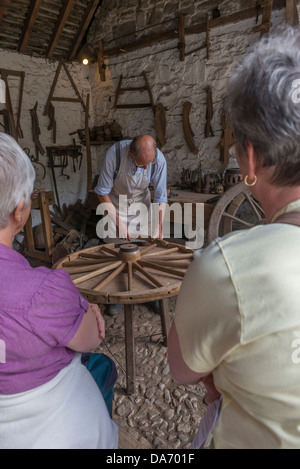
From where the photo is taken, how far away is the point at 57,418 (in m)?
1.08

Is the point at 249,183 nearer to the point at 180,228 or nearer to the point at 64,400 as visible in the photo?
the point at 64,400

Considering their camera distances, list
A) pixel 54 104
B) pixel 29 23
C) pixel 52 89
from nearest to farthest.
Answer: pixel 29 23
pixel 52 89
pixel 54 104

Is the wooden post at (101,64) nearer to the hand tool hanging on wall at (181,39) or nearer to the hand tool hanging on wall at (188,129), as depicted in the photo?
the hand tool hanging on wall at (181,39)

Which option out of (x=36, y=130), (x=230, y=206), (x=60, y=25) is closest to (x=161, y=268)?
(x=230, y=206)

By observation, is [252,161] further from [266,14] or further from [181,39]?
[181,39]

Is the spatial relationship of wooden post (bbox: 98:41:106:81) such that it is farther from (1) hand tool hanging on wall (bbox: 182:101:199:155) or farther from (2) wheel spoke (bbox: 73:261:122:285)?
(2) wheel spoke (bbox: 73:261:122:285)

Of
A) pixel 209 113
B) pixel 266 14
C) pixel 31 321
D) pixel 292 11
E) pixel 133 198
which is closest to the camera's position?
pixel 31 321

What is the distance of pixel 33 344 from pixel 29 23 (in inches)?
268

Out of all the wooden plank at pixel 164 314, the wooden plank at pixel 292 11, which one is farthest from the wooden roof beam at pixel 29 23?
the wooden plank at pixel 164 314

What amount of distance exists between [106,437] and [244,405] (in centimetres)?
66

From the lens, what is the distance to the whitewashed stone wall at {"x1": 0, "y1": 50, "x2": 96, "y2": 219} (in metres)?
6.28

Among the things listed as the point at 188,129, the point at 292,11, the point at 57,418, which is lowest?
the point at 57,418

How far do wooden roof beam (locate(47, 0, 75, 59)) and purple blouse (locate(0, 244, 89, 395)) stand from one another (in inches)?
259

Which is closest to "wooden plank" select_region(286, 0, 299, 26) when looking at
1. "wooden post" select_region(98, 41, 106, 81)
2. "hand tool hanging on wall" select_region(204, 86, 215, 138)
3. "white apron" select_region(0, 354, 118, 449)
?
"hand tool hanging on wall" select_region(204, 86, 215, 138)
